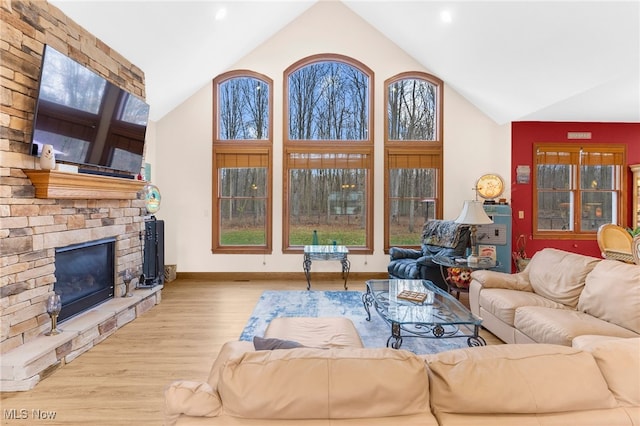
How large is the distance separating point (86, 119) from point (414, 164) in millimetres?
4719

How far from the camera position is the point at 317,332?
8.05 feet

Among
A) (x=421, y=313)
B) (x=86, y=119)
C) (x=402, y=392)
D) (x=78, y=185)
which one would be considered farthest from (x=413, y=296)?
(x=86, y=119)

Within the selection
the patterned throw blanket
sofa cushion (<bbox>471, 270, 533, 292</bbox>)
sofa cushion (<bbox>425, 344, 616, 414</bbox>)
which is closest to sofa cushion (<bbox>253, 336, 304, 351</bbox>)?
sofa cushion (<bbox>425, 344, 616, 414</bbox>)

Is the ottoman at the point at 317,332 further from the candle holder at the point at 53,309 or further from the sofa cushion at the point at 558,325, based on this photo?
the candle holder at the point at 53,309

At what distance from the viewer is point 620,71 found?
3.74 metres

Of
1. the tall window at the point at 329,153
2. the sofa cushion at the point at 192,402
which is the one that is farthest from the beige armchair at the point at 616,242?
the sofa cushion at the point at 192,402

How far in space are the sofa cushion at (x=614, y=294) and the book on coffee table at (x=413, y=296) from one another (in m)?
1.27

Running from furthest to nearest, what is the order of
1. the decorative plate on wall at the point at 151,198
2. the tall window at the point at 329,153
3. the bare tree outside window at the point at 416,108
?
the bare tree outside window at the point at 416,108 → the tall window at the point at 329,153 → the decorative plate on wall at the point at 151,198

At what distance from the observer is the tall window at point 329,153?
6008 mm

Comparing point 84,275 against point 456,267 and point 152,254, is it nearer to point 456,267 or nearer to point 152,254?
point 152,254

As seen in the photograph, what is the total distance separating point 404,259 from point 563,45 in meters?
3.18

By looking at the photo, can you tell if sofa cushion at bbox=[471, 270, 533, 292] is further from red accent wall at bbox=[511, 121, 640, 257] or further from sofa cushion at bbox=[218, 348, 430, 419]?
sofa cushion at bbox=[218, 348, 430, 419]

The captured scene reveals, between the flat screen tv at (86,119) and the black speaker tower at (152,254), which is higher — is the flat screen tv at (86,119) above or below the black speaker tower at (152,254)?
above

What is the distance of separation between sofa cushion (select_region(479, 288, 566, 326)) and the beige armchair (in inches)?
76.5
